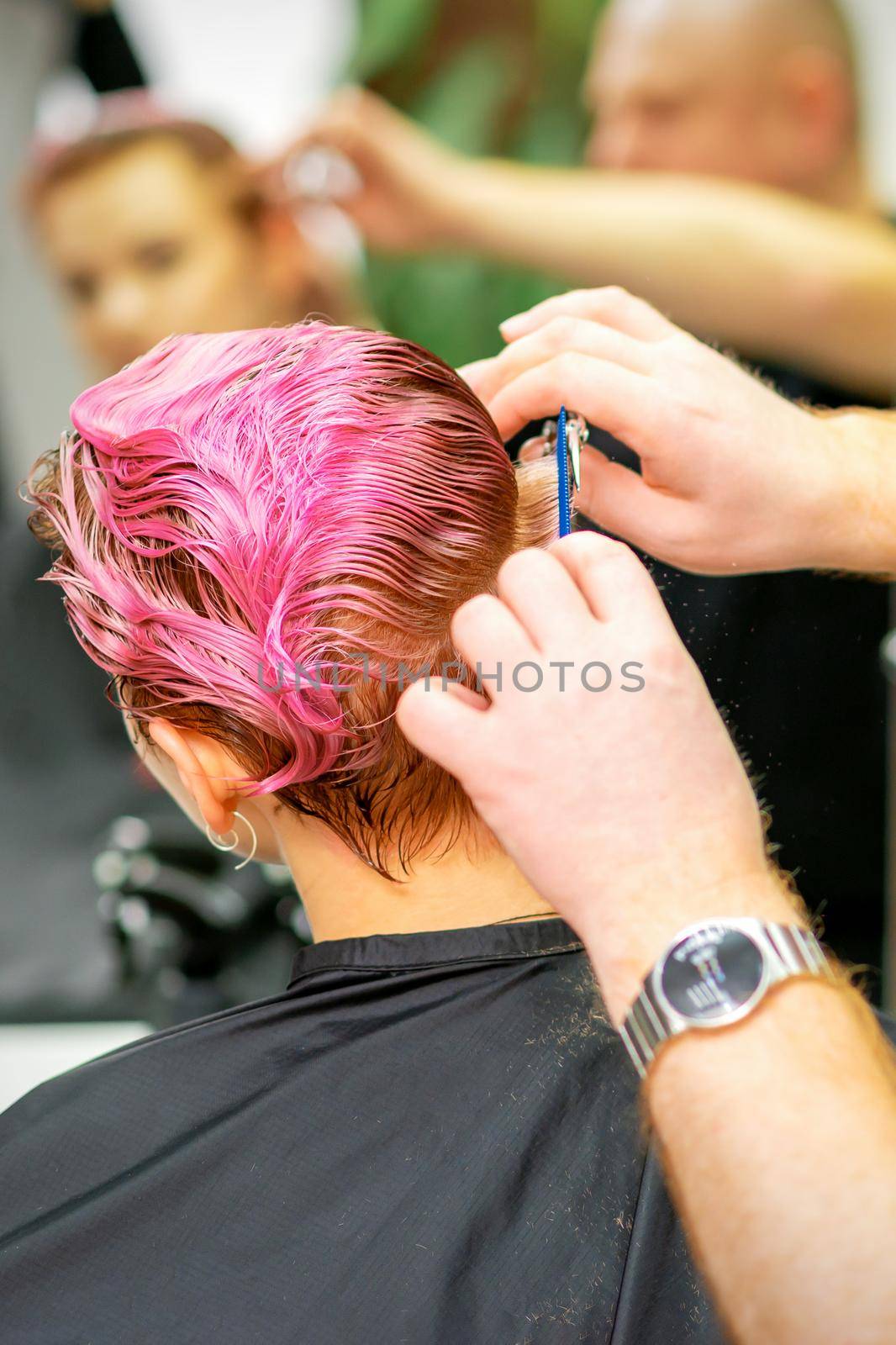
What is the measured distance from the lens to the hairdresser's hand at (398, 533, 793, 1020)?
560 millimetres

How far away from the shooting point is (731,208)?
2047 millimetres

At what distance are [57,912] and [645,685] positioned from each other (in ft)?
8.51

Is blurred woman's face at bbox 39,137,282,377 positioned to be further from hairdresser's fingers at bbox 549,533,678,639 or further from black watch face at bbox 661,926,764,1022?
black watch face at bbox 661,926,764,1022

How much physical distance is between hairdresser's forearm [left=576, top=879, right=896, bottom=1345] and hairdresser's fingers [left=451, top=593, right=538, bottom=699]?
5.9 inches

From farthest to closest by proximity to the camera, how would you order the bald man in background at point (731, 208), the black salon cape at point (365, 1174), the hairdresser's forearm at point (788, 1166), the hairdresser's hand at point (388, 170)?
the hairdresser's hand at point (388, 170) < the bald man in background at point (731, 208) < the black salon cape at point (365, 1174) < the hairdresser's forearm at point (788, 1166)

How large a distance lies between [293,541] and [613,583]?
289 millimetres

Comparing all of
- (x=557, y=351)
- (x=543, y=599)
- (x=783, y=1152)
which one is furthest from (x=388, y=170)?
(x=783, y=1152)

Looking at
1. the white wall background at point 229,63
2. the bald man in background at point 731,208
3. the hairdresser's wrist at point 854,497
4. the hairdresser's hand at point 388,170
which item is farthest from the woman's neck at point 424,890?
the white wall background at point 229,63

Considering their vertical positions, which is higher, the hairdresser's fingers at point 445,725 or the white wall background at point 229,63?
the white wall background at point 229,63

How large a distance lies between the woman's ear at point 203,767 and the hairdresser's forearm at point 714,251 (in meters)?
1.10

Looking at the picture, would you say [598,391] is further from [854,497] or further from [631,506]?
[854,497]

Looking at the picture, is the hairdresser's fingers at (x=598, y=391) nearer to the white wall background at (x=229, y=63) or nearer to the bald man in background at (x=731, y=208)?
the bald man in background at (x=731, y=208)

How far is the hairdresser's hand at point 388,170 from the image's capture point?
2.19m

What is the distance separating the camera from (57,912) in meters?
2.79
